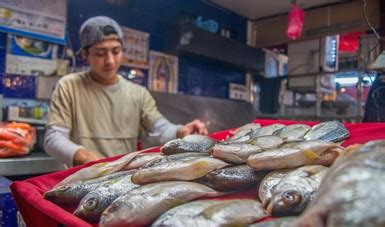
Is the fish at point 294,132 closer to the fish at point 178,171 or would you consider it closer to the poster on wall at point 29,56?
the fish at point 178,171

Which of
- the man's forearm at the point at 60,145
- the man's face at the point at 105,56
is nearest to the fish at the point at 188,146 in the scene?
the man's forearm at the point at 60,145

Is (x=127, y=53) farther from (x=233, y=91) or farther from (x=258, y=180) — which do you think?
(x=258, y=180)

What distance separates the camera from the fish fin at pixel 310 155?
81 centimetres

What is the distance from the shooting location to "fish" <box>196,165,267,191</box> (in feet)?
2.71

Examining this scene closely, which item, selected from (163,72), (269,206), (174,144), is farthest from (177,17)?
(269,206)

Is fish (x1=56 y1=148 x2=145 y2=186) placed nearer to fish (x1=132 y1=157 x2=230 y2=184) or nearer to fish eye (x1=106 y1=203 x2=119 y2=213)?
fish (x1=132 y1=157 x2=230 y2=184)

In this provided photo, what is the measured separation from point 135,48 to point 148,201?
11.8ft

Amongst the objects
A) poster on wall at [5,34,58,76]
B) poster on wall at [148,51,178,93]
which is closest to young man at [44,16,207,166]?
poster on wall at [5,34,58,76]

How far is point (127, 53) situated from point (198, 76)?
1264mm

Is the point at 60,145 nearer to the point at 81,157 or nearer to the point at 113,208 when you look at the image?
the point at 81,157

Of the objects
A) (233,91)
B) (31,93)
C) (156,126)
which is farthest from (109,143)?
(233,91)

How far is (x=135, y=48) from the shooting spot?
4.15m

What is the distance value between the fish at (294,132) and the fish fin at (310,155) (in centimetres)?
19

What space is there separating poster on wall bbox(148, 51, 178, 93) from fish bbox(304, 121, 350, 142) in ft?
11.0
